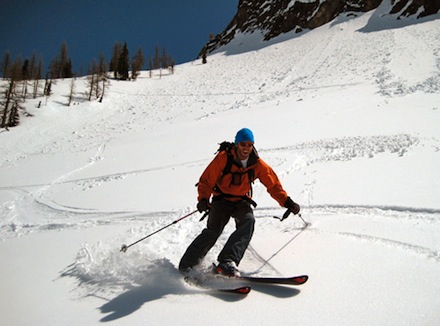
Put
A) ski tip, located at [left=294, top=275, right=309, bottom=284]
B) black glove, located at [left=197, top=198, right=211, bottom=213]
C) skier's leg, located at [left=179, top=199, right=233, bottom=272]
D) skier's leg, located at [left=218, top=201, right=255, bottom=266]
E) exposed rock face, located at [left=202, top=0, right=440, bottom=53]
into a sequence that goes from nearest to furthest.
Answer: ski tip, located at [left=294, top=275, right=309, bottom=284]
skier's leg, located at [left=218, top=201, right=255, bottom=266]
skier's leg, located at [left=179, top=199, right=233, bottom=272]
black glove, located at [left=197, top=198, right=211, bottom=213]
exposed rock face, located at [left=202, top=0, right=440, bottom=53]

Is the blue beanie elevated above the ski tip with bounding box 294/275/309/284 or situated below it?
above

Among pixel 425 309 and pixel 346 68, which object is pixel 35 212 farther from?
pixel 346 68

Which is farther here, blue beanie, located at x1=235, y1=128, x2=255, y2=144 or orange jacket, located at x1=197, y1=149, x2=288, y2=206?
orange jacket, located at x1=197, y1=149, x2=288, y2=206

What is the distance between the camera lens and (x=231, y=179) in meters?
3.45

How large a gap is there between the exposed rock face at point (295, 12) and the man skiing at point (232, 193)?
49447 millimetres

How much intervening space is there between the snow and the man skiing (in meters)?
0.44

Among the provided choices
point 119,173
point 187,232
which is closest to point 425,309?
point 187,232

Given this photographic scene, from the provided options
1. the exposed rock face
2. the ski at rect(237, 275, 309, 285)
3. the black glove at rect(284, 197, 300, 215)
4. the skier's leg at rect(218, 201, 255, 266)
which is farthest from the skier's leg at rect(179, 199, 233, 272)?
the exposed rock face

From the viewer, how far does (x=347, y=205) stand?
4.40 m

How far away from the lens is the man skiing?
3.15 meters

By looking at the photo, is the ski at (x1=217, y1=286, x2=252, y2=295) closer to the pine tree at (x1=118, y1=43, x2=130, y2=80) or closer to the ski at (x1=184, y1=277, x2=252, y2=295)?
the ski at (x1=184, y1=277, x2=252, y2=295)

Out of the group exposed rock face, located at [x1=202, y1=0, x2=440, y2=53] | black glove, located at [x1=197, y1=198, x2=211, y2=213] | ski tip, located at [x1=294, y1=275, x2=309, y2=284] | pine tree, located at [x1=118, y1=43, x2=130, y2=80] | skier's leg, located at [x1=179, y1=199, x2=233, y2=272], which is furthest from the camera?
pine tree, located at [x1=118, y1=43, x2=130, y2=80]

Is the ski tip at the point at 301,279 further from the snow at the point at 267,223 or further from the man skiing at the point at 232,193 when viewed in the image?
the man skiing at the point at 232,193

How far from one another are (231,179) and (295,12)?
69.7 metres
